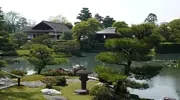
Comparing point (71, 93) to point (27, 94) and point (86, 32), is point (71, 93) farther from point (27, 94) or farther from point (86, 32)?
point (86, 32)

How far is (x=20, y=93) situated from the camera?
10391mm

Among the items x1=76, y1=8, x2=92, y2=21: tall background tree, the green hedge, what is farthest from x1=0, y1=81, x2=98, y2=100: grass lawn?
x1=76, y1=8, x2=92, y2=21: tall background tree

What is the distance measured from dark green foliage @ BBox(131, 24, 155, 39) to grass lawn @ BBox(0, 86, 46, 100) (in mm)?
4639

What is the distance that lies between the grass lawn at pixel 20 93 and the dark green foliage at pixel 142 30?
4.64 metres

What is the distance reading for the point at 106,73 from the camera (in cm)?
1043

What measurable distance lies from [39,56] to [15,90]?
19.5 ft

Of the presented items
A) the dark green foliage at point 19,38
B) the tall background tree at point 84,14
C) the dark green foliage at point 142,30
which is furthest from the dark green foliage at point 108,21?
the dark green foliage at point 142,30

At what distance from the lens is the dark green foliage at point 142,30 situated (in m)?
10.9

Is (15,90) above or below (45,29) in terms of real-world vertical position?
below

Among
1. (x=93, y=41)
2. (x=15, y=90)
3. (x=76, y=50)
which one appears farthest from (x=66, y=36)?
(x=15, y=90)

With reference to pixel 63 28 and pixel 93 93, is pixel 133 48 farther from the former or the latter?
pixel 63 28

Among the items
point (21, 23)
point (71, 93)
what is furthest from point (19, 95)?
point (21, 23)

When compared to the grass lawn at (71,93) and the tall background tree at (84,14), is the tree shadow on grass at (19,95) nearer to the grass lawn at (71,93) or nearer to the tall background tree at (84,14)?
the grass lawn at (71,93)

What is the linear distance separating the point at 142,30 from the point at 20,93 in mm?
5553
